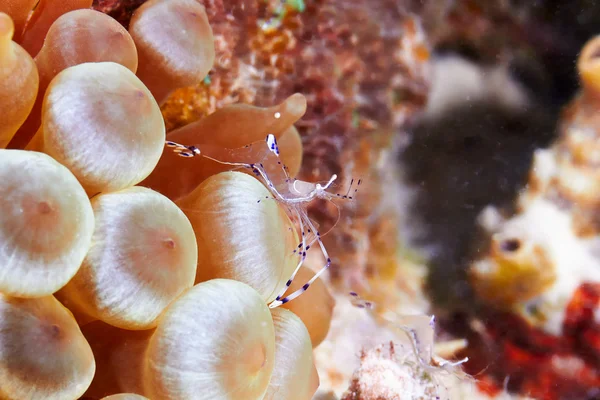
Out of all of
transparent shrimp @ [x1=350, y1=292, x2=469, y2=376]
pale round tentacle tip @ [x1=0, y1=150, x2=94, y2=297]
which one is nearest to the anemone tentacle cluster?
pale round tentacle tip @ [x1=0, y1=150, x2=94, y2=297]

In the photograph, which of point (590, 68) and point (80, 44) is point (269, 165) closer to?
point (80, 44)

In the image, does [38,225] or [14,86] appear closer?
[38,225]

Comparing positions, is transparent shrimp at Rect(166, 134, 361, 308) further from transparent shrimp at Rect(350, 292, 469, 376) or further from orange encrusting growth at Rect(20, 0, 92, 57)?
transparent shrimp at Rect(350, 292, 469, 376)

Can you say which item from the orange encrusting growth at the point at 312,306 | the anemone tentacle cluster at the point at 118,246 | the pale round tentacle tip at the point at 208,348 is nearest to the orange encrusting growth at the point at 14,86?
the anemone tentacle cluster at the point at 118,246

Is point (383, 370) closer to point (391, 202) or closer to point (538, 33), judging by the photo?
point (391, 202)

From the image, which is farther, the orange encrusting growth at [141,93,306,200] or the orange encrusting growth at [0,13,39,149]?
the orange encrusting growth at [141,93,306,200]

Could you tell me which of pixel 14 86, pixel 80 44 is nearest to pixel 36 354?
pixel 14 86
